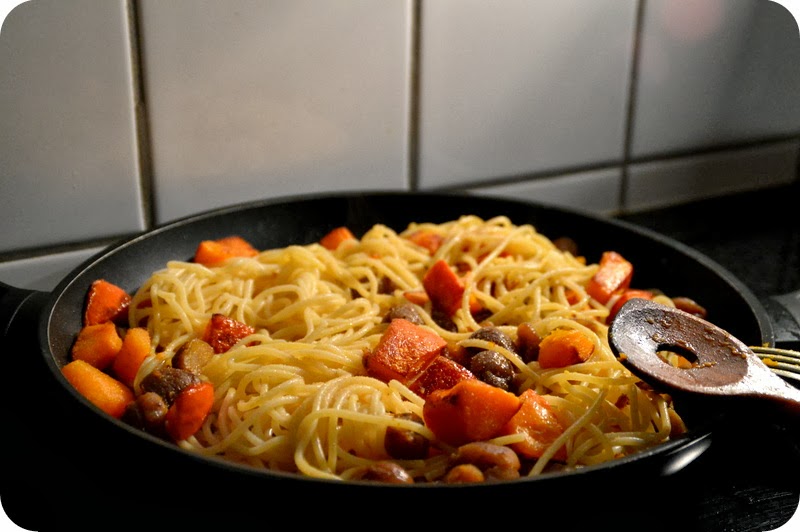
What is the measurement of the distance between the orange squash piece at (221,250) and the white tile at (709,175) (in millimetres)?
1157

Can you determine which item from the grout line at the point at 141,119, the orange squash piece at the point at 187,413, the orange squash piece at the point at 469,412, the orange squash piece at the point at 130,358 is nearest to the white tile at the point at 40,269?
the grout line at the point at 141,119

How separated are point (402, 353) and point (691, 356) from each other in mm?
425

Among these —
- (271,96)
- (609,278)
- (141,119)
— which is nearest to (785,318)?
(609,278)

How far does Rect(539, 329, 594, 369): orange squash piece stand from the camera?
1403 millimetres

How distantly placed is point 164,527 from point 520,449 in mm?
464

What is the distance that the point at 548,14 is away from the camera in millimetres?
2123

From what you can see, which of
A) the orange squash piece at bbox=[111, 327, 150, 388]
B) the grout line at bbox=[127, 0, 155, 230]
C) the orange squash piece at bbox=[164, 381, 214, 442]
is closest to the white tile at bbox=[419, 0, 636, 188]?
the grout line at bbox=[127, 0, 155, 230]

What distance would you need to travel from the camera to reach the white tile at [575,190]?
2.27 metres

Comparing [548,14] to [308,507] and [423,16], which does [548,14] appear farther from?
[308,507]

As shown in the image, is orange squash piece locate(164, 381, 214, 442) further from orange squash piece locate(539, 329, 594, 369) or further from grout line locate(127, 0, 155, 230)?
grout line locate(127, 0, 155, 230)

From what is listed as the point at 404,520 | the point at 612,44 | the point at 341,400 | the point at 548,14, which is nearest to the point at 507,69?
the point at 548,14

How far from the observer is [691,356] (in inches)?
49.1

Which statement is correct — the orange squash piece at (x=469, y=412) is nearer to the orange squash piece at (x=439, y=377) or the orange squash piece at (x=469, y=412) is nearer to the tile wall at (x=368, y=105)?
the orange squash piece at (x=439, y=377)

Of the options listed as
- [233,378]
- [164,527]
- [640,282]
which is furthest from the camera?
[640,282]
